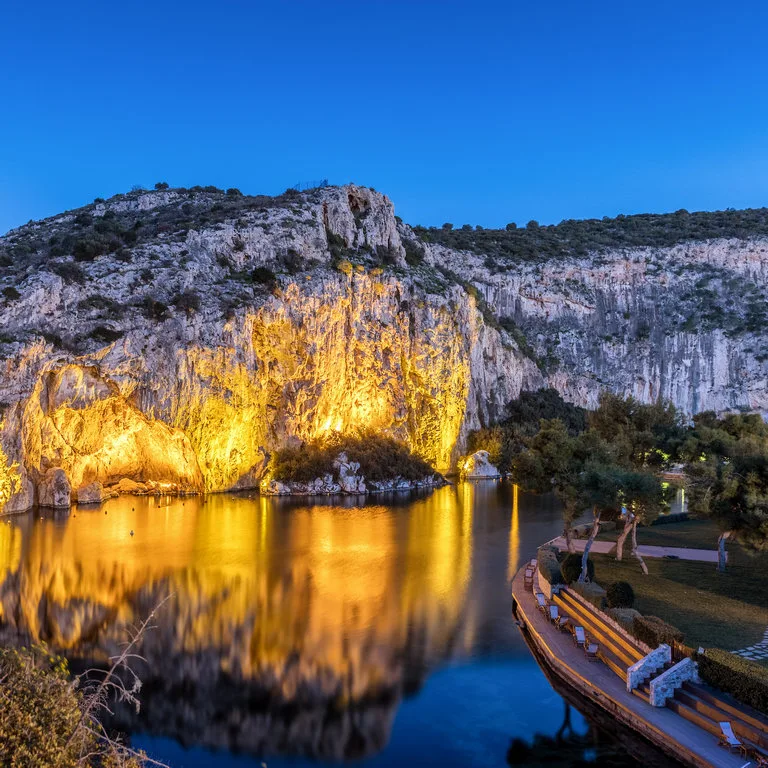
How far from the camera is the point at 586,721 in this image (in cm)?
1460

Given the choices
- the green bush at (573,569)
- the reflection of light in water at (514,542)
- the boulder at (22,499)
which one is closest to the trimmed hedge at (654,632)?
the green bush at (573,569)

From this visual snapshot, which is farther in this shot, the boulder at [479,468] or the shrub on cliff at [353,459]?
the boulder at [479,468]

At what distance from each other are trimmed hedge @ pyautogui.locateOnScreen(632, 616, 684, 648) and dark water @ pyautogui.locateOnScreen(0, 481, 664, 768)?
2.51 metres

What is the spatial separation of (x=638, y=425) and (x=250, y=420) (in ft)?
109

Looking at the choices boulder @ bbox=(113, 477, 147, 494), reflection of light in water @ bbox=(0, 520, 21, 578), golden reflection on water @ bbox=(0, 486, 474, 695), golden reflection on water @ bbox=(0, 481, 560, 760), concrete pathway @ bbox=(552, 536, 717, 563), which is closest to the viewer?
golden reflection on water @ bbox=(0, 481, 560, 760)

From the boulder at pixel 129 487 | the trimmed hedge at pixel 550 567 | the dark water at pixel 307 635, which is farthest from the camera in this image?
the boulder at pixel 129 487

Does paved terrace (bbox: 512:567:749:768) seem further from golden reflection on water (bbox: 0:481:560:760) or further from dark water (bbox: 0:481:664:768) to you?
golden reflection on water (bbox: 0:481:560:760)

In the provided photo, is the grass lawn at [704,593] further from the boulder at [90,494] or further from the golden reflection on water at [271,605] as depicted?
the boulder at [90,494]

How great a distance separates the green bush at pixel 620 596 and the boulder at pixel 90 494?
1566 inches

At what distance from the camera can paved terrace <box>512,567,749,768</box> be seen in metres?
12.2

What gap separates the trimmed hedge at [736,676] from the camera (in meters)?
12.8

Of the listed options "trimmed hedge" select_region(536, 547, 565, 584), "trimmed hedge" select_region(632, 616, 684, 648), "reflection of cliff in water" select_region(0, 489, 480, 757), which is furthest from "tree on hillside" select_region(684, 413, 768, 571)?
"reflection of cliff in water" select_region(0, 489, 480, 757)

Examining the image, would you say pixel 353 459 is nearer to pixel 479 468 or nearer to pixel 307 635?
pixel 479 468

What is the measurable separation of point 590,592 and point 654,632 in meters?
4.64
